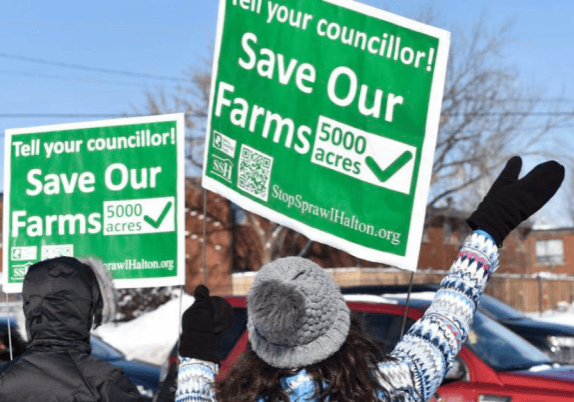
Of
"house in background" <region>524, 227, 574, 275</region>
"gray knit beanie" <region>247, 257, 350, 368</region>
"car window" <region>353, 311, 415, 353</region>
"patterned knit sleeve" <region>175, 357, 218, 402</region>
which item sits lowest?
"house in background" <region>524, 227, 574, 275</region>

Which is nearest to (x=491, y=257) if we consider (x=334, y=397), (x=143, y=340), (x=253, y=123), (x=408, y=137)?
(x=334, y=397)

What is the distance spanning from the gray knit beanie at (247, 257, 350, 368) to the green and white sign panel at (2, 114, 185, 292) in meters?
3.42

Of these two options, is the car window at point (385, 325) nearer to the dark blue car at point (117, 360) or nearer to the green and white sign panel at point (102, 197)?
the green and white sign panel at point (102, 197)

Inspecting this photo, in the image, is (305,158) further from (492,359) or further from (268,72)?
(492,359)

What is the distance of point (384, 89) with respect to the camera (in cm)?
390

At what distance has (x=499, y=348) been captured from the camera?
6.97m

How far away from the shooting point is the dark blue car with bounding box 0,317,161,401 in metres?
8.37

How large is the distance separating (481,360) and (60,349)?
4476mm

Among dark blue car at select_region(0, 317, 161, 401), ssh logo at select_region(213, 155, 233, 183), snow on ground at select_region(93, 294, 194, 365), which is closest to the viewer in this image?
ssh logo at select_region(213, 155, 233, 183)

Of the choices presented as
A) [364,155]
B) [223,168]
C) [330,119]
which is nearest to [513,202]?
[364,155]

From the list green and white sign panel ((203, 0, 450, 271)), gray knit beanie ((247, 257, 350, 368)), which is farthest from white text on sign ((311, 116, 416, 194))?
gray knit beanie ((247, 257, 350, 368))

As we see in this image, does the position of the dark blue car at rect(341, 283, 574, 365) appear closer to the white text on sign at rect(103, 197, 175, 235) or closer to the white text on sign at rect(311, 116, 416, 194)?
the white text on sign at rect(103, 197, 175, 235)

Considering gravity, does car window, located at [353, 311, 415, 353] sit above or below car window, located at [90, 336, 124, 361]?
above

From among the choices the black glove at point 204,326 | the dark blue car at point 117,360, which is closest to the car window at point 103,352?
the dark blue car at point 117,360
